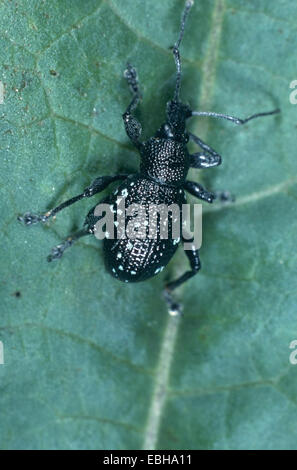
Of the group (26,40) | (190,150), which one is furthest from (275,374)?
(26,40)

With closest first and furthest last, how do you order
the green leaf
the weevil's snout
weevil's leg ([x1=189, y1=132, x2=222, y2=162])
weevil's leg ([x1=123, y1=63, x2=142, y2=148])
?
the green leaf < weevil's leg ([x1=123, y1=63, x2=142, y2=148]) < the weevil's snout < weevil's leg ([x1=189, y1=132, x2=222, y2=162])

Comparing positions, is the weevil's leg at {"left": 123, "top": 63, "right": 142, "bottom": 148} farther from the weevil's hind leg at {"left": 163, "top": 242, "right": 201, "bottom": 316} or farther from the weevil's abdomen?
the weevil's hind leg at {"left": 163, "top": 242, "right": 201, "bottom": 316}

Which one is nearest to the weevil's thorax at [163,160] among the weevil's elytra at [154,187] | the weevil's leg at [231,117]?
the weevil's elytra at [154,187]

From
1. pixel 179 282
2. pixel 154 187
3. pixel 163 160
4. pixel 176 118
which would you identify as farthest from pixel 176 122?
pixel 179 282

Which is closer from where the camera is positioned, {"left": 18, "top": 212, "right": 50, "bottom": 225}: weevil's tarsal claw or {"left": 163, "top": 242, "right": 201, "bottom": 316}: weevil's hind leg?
{"left": 18, "top": 212, "right": 50, "bottom": 225}: weevil's tarsal claw

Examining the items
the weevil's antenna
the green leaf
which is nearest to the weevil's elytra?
the weevil's antenna

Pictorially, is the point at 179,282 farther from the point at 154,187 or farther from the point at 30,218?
the point at 30,218

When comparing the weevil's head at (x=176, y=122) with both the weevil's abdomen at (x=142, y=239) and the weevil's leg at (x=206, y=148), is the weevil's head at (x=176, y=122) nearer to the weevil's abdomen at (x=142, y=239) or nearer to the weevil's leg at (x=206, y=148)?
the weevil's leg at (x=206, y=148)
